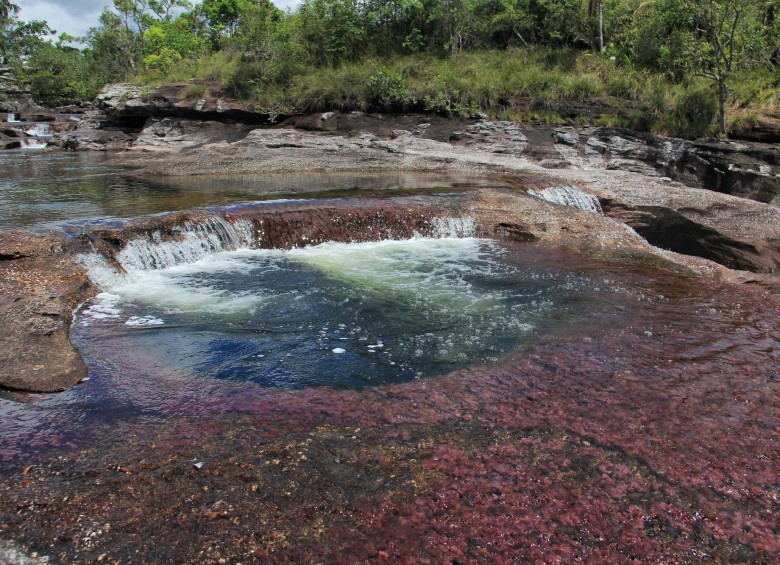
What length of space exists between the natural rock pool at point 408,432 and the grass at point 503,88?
42.5 ft

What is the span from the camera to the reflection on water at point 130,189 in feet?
30.4

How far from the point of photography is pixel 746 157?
14508mm

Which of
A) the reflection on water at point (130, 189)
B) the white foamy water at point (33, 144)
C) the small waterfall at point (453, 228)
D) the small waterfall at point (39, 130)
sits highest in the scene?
the small waterfall at point (39, 130)

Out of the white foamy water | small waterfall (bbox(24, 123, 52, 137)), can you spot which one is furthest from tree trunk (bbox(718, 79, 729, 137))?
small waterfall (bbox(24, 123, 52, 137))

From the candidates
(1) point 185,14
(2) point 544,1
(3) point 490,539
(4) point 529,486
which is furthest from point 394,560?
(1) point 185,14

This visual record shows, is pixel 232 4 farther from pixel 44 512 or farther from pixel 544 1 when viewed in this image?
pixel 44 512

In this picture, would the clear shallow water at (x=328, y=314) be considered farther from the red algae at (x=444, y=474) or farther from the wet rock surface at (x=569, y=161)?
the wet rock surface at (x=569, y=161)

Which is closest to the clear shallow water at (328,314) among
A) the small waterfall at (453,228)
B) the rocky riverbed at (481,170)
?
the rocky riverbed at (481,170)

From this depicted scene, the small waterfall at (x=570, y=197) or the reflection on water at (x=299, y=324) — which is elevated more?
the small waterfall at (x=570, y=197)

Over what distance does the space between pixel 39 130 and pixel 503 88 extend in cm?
2335

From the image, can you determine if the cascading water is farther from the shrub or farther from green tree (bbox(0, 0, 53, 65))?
green tree (bbox(0, 0, 53, 65))

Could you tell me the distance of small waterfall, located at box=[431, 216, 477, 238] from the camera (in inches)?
380

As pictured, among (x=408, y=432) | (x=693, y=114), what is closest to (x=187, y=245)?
(x=408, y=432)

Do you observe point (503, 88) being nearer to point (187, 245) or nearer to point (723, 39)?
point (723, 39)
